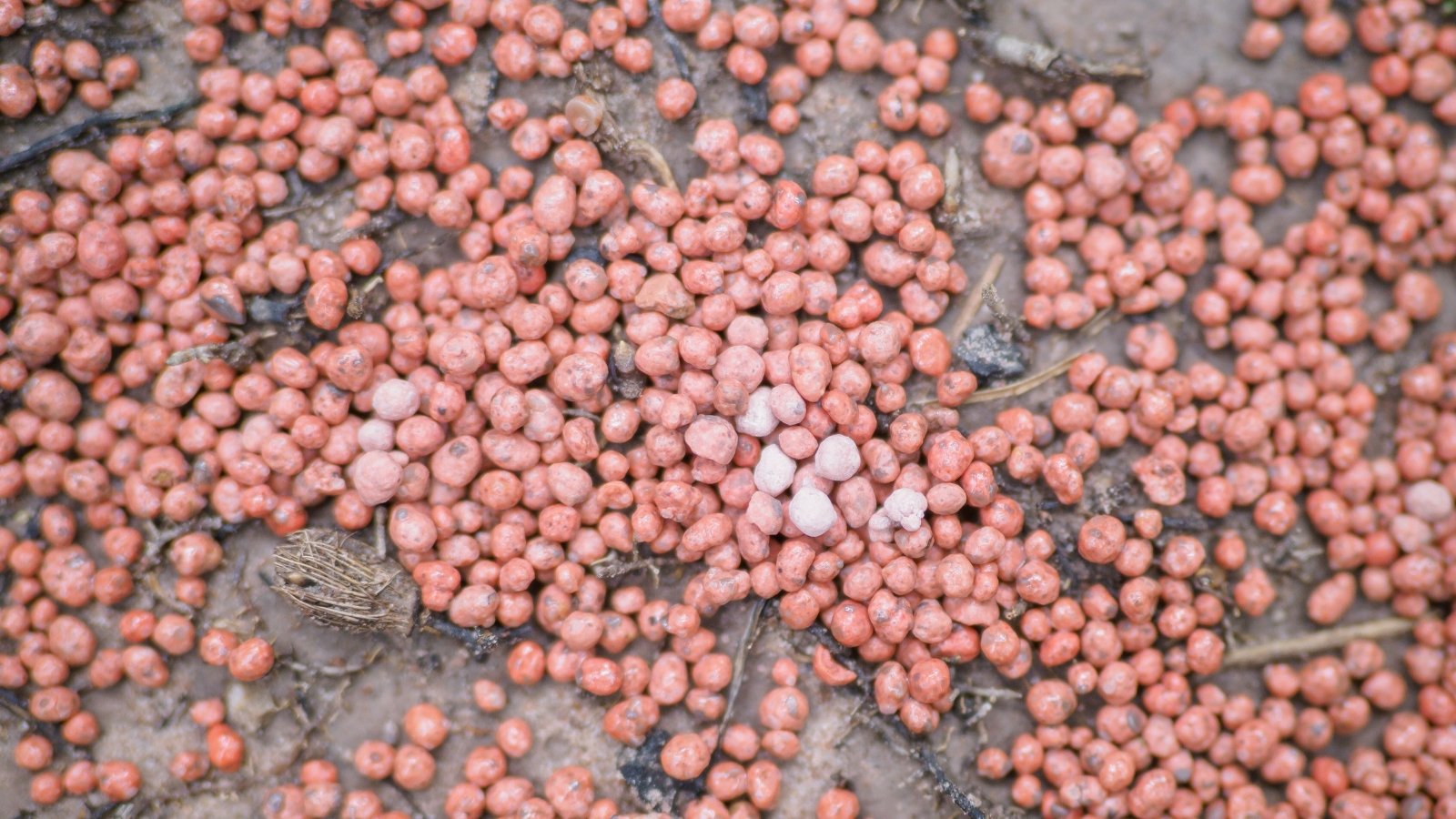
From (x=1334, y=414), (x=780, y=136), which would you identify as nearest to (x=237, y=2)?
(x=780, y=136)

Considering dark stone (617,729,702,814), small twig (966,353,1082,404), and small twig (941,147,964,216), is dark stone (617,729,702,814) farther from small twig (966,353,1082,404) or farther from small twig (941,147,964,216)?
small twig (941,147,964,216)

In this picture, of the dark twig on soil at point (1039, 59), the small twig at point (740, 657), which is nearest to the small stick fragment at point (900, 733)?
the small twig at point (740, 657)

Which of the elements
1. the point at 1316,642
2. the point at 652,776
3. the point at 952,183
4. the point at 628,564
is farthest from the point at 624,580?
the point at 1316,642

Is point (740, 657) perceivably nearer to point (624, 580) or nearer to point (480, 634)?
point (624, 580)

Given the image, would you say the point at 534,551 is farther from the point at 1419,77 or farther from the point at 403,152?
the point at 1419,77

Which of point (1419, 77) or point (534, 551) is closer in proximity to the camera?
point (534, 551)

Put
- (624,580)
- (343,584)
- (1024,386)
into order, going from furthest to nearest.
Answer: (1024,386) < (624,580) < (343,584)
